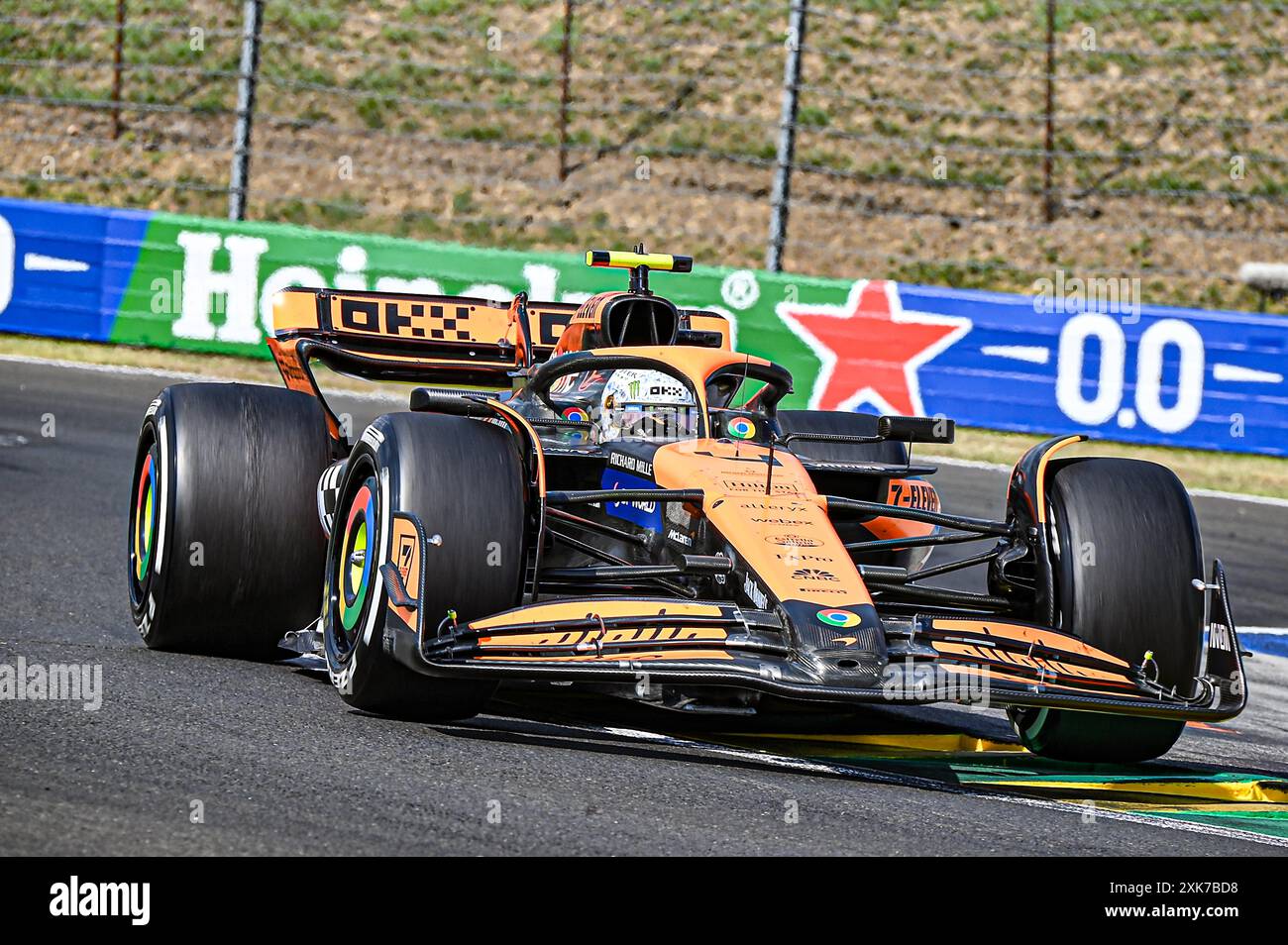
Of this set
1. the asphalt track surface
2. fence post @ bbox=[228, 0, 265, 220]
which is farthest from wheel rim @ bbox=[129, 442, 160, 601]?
fence post @ bbox=[228, 0, 265, 220]

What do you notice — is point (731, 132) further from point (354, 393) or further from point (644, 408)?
point (644, 408)

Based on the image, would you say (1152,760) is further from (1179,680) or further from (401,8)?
(401,8)

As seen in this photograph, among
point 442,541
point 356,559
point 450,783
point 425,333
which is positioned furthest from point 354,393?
point 450,783

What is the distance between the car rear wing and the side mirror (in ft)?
4.00

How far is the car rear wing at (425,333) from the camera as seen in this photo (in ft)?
25.5

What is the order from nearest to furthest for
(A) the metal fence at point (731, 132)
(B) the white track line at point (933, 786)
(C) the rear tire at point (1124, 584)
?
(B) the white track line at point (933, 786), (C) the rear tire at point (1124, 584), (A) the metal fence at point (731, 132)

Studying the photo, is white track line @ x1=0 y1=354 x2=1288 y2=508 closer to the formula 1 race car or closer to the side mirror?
the formula 1 race car

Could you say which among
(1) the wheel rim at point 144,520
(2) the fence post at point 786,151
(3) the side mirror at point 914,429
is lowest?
(1) the wheel rim at point 144,520

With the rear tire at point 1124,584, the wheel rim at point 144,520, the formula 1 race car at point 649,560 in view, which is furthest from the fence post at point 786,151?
the rear tire at point 1124,584

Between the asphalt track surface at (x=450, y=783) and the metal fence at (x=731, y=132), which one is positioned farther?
the metal fence at (x=731, y=132)

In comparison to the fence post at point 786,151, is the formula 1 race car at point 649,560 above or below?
below
